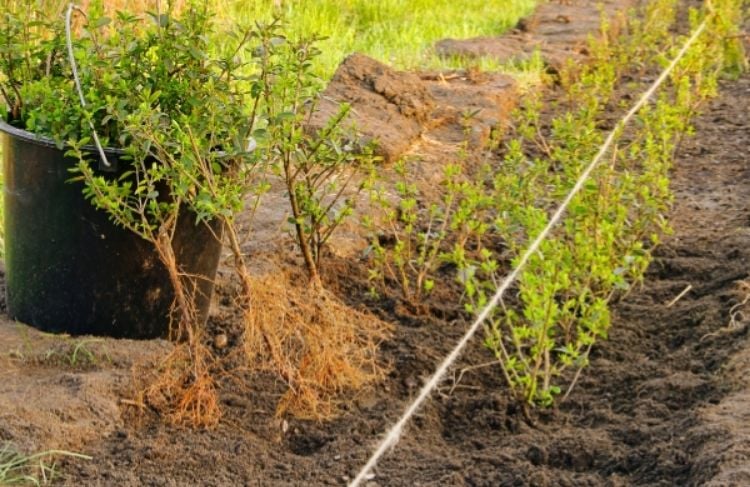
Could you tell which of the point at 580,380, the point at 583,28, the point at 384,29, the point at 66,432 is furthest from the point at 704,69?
the point at 66,432

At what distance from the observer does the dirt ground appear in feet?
9.50

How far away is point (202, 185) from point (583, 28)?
5.25 meters

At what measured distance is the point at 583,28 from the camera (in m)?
8.07

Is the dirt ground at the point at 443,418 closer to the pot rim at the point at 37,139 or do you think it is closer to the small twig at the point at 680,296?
the small twig at the point at 680,296

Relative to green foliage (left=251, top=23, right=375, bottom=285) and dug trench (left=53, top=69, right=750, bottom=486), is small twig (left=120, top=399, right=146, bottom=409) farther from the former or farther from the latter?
green foliage (left=251, top=23, right=375, bottom=285)

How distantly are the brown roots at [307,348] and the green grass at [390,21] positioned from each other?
305 cm

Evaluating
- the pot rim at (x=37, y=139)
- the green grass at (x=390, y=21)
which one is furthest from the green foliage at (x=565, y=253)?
the green grass at (x=390, y=21)

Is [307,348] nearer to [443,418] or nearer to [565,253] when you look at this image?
[443,418]

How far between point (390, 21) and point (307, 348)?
493 centimetres

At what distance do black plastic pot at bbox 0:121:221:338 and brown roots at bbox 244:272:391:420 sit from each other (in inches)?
9.3

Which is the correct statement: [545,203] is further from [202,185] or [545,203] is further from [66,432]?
[66,432]

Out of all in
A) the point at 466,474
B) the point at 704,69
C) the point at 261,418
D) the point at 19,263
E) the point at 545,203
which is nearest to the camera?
the point at 466,474

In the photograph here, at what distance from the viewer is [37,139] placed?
330cm

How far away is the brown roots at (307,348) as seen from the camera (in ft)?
10.9
